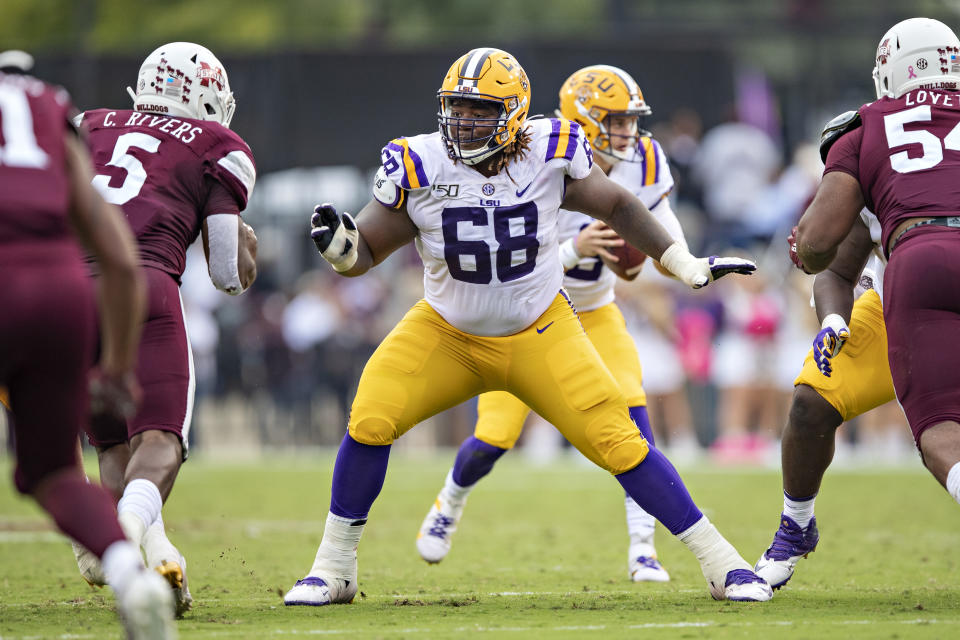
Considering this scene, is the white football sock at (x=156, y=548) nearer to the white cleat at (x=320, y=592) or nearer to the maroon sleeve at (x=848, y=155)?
the white cleat at (x=320, y=592)

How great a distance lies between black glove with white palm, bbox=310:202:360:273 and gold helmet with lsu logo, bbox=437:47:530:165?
56 cm

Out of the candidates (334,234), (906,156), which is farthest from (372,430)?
(906,156)

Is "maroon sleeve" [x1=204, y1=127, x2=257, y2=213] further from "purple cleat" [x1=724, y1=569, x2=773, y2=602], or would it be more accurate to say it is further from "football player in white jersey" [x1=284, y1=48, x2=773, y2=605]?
"purple cleat" [x1=724, y1=569, x2=773, y2=602]

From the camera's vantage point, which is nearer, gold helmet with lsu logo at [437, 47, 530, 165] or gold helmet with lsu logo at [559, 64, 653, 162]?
gold helmet with lsu logo at [437, 47, 530, 165]

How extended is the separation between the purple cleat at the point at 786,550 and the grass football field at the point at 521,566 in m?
0.09

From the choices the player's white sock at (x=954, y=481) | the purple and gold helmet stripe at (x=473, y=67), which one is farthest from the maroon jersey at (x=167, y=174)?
the player's white sock at (x=954, y=481)

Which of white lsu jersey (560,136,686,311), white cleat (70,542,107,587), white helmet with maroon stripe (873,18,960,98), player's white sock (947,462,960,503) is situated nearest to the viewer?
player's white sock (947,462,960,503)

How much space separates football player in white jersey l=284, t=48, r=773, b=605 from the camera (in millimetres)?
5176

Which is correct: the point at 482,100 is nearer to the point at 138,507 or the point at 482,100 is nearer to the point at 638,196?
the point at 638,196

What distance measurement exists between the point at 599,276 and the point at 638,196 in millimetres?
450

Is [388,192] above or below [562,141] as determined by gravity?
below

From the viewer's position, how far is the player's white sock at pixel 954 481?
4.39 m

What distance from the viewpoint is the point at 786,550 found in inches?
220

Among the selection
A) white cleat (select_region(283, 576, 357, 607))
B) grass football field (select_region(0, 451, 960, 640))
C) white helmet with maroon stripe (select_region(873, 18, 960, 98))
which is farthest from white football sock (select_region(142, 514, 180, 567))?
white helmet with maroon stripe (select_region(873, 18, 960, 98))
